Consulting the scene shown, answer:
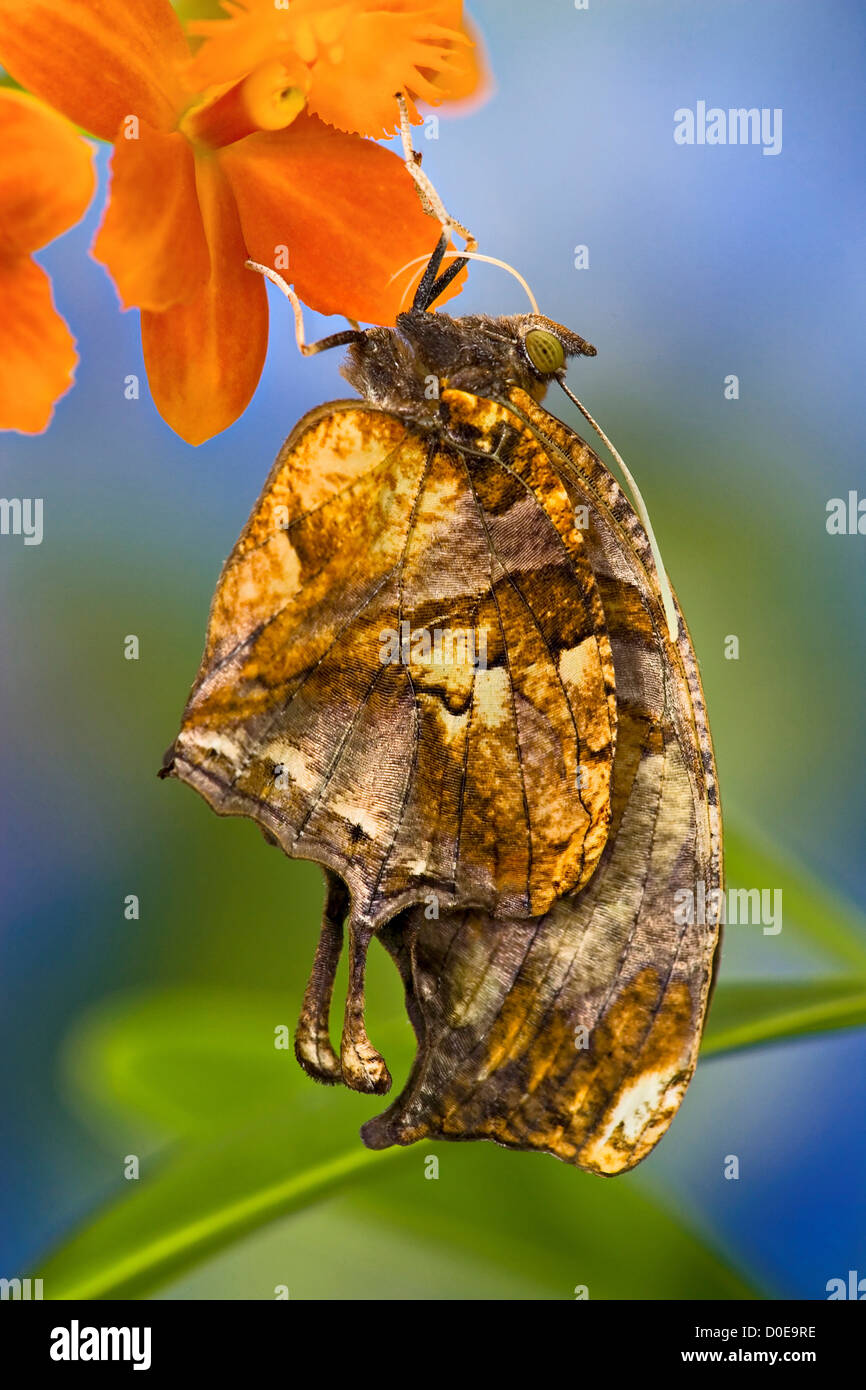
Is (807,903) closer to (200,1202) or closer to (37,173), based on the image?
(200,1202)

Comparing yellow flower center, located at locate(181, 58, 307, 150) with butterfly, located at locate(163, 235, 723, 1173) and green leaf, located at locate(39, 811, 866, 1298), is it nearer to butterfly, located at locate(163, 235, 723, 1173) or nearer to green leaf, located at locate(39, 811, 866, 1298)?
butterfly, located at locate(163, 235, 723, 1173)

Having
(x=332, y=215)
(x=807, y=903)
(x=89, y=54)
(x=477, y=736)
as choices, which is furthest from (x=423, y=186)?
(x=807, y=903)

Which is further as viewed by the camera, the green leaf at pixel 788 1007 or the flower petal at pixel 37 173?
the green leaf at pixel 788 1007

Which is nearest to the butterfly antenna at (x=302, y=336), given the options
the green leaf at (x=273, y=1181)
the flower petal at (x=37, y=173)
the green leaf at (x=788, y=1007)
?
the flower petal at (x=37, y=173)

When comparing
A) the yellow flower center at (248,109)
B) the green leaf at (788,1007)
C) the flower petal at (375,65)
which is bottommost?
the green leaf at (788,1007)

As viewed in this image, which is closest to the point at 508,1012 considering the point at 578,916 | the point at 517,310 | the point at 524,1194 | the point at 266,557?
the point at 578,916

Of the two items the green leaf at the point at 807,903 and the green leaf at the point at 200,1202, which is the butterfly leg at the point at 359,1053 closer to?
the green leaf at the point at 200,1202
